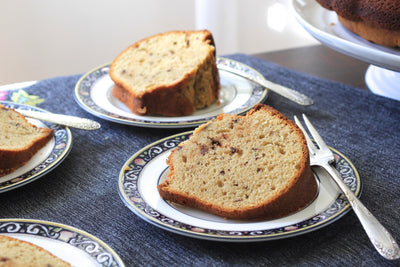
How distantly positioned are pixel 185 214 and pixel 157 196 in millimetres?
76

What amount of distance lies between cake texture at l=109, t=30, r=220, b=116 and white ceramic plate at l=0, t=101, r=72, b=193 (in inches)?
8.8

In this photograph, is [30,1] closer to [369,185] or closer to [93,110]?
[93,110]

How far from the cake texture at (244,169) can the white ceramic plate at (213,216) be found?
0.02 m

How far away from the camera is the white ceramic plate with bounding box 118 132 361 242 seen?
83cm

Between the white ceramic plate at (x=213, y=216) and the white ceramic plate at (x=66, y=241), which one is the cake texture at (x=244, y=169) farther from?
the white ceramic plate at (x=66, y=241)

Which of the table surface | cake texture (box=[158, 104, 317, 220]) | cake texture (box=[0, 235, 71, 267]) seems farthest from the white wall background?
cake texture (box=[0, 235, 71, 267])

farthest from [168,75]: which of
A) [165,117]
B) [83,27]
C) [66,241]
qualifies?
[83,27]

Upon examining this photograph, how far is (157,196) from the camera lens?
3.11 ft

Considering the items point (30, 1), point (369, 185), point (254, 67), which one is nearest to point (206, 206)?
point (369, 185)

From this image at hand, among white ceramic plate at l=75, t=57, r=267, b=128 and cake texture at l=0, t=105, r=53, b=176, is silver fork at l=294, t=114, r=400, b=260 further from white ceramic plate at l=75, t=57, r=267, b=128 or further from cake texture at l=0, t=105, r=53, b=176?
cake texture at l=0, t=105, r=53, b=176

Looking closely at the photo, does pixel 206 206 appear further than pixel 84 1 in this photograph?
No

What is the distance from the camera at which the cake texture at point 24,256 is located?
74cm

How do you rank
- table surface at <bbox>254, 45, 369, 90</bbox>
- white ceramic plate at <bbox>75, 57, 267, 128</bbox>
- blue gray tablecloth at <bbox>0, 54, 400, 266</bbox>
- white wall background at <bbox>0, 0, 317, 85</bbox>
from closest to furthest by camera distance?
blue gray tablecloth at <bbox>0, 54, 400, 266</bbox>, white ceramic plate at <bbox>75, 57, 267, 128</bbox>, table surface at <bbox>254, 45, 369, 90</bbox>, white wall background at <bbox>0, 0, 317, 85</bbox>

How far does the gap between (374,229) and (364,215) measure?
3 centimetres
